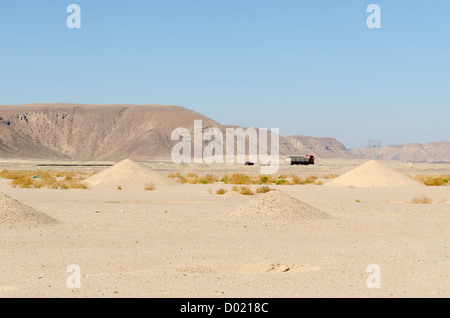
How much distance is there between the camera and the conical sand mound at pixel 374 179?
129 feet

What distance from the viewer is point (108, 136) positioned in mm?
194125

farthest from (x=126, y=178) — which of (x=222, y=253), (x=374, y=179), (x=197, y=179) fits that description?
(x=222, y=253)

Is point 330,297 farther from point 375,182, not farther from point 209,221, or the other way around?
point 375,182

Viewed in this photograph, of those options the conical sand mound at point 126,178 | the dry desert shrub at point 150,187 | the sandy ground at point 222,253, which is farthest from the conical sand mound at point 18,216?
the conical sand mound at point 126,178

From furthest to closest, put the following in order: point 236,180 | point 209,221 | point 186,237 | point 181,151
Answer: point 181,151, point 236,180, point 209,221, point 186,237

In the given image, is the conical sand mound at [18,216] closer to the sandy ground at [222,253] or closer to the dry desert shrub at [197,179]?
the sandy ground at [222,253]

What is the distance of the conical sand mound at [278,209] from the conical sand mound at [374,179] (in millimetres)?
19617

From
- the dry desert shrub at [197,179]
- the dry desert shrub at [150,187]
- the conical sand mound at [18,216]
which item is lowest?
the dry desert shrub at [197,179]

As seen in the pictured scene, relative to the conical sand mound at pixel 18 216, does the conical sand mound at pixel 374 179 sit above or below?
below

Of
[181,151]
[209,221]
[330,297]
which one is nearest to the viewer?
[330,297]

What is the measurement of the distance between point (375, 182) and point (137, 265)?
29.9m

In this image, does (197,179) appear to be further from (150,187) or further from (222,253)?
(222,253)

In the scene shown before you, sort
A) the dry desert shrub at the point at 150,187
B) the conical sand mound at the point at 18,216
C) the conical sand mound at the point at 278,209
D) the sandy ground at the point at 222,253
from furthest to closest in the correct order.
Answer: the dry desert shrub at the point at 150,187 → the conical sand mound at the point at 278,209 → the conical sand mound at the point at 18,216 → the sandy ground at the point at 222,253
